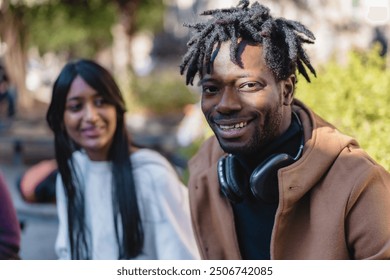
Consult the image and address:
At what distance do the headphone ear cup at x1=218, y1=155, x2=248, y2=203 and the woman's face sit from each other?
1.08 meters

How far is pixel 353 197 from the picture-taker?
197 cm

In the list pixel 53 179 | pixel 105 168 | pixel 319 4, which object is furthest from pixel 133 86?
pixel 105 168

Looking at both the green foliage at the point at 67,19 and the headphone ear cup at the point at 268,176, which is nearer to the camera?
the headphone ear cup at the point at 268,176

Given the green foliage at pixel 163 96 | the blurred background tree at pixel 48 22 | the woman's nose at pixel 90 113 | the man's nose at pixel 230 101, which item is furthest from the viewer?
the blurred background tree at pixel 48 22

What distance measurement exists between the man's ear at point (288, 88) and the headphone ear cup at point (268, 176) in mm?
199

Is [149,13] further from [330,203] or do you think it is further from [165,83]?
[330,203]

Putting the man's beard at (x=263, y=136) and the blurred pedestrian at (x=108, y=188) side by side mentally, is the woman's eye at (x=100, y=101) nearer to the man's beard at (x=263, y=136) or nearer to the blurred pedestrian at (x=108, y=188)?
the blurred pedestrian at (x=108, y=188)

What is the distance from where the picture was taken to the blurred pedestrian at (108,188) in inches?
125

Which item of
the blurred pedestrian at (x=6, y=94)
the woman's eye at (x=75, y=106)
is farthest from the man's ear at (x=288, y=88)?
the blurred pedestrian at (x=6, y=94)

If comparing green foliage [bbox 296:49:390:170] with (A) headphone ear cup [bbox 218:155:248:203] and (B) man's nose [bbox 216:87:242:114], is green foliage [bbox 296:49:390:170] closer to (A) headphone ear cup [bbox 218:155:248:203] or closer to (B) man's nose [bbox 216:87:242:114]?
(A) headphone ear cup [bbox 218:155:248:203]

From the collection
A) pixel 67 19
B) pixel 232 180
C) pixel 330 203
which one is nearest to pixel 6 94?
pixel 67 19

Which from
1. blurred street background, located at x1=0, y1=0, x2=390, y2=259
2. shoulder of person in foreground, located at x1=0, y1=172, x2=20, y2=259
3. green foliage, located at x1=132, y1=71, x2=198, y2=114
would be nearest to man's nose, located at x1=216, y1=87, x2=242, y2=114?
blurred street background, located at x1=0, y1=0, x2=390, y2=259

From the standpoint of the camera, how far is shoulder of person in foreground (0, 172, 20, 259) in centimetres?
308
